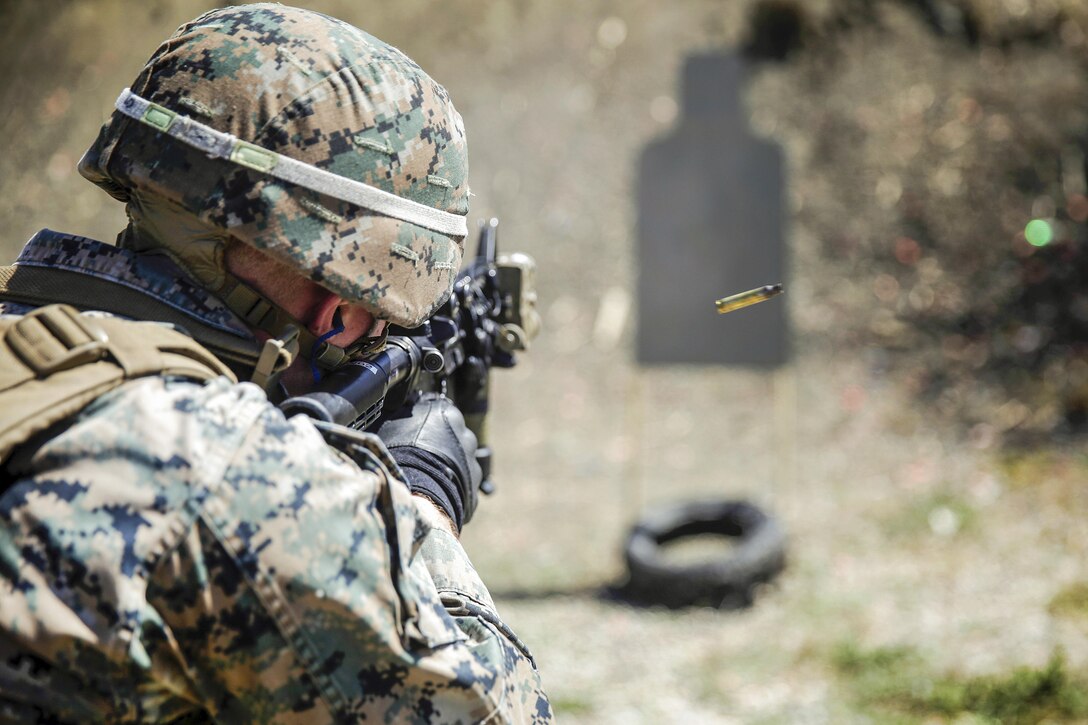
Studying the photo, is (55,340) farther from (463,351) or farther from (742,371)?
(742,371)

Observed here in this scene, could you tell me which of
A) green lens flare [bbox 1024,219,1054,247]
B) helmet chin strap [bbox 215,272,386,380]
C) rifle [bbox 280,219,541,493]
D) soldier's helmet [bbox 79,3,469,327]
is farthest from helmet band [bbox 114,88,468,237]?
green lens flare [bbox 1024,219,1054,247]

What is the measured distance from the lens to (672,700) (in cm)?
425

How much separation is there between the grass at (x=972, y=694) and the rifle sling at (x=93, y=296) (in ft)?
11.4

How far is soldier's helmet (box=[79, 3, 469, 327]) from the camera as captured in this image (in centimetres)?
128

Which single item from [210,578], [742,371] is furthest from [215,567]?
[742,371]

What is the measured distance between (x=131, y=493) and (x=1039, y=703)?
3.90 meters

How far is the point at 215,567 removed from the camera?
994 mm

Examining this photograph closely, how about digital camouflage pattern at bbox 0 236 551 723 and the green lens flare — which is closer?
digital camouflage pattern at bbox 0 236 551 723

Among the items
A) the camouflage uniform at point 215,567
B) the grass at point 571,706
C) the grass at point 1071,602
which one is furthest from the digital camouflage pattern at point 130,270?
the grass at point 1071,602

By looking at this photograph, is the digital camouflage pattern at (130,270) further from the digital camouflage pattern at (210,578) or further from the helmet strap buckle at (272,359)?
the digital camouflage pattern at (210,578)

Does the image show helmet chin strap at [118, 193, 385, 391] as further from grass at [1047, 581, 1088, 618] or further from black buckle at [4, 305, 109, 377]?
grass at [1047, 581, 1088, 618]

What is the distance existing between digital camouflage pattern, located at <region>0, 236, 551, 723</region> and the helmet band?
329 millimetres

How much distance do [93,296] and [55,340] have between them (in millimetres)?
179

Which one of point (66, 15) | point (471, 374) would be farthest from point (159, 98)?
point (66, 15)
